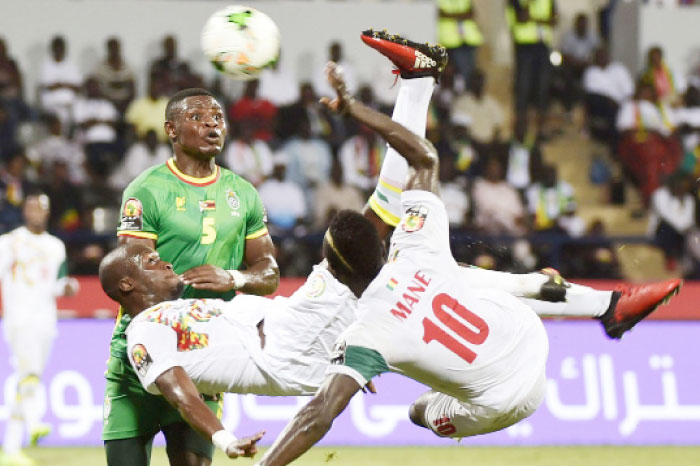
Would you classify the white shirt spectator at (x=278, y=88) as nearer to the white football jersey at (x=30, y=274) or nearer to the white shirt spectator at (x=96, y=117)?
the white shirt spectator at (x=96, y=117)

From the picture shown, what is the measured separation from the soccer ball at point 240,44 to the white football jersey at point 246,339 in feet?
4.94

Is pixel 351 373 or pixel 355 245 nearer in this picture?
pixel 351 373

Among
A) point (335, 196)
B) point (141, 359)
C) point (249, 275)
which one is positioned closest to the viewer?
point (141, 359)

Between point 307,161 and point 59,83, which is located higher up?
point 59,83

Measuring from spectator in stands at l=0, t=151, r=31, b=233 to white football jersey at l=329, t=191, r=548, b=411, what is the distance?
23.5 feet

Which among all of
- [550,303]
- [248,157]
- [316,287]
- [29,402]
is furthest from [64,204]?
[316,287]

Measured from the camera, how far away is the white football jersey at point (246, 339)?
5.19 meters

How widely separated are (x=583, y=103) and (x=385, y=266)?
10.6 m

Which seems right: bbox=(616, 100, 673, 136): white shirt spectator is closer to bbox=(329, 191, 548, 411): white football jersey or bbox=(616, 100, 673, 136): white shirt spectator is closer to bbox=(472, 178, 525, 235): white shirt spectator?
bbox=(472, 178, 525, 235): white shirt spectator

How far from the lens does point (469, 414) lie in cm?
580

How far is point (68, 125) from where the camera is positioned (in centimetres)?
1334

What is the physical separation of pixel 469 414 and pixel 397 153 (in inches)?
55.4

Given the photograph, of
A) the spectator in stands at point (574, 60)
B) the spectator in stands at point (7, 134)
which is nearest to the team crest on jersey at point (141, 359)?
the spectator in stands at point (7, 134)

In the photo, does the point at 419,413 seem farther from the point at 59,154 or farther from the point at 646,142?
the point at 646,142
